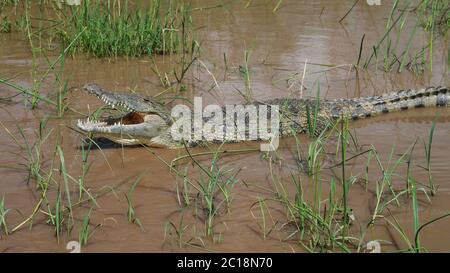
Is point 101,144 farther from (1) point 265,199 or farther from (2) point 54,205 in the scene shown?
(1) point 265,199

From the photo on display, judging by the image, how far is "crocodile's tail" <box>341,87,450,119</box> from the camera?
6.14 m

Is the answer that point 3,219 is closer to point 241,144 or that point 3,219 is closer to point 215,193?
point 215,193

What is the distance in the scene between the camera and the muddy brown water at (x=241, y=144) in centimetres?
386

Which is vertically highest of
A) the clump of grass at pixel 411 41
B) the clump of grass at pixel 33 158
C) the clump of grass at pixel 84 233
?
the clump of grass at pixel 411 41

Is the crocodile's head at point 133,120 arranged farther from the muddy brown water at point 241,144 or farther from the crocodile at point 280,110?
the muddy brown water at point 241,144

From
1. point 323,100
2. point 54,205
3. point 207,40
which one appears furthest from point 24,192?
point 207,40

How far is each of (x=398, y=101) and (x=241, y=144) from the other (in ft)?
5.48

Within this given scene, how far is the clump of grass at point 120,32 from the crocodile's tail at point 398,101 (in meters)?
1.98

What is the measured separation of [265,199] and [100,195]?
1086 mm

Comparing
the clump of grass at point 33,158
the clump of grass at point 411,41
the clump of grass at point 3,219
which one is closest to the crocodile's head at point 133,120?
the clump of grass at point 33,158

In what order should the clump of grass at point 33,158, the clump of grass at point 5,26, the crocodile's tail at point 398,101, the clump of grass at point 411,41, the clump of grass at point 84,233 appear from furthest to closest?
the clump of grass at point 5,26
the clump of grass at point 411,41
the crocodile's tail at point 398,101
the clump of grass at point 33,158
the clump of grass at point 84,233

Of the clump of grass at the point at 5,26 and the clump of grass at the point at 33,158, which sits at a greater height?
the clump of grass at the point at 5,26

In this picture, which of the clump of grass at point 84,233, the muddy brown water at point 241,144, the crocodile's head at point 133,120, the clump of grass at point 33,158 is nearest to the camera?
the clump of grass at point 84,233

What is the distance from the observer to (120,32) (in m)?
6.88
